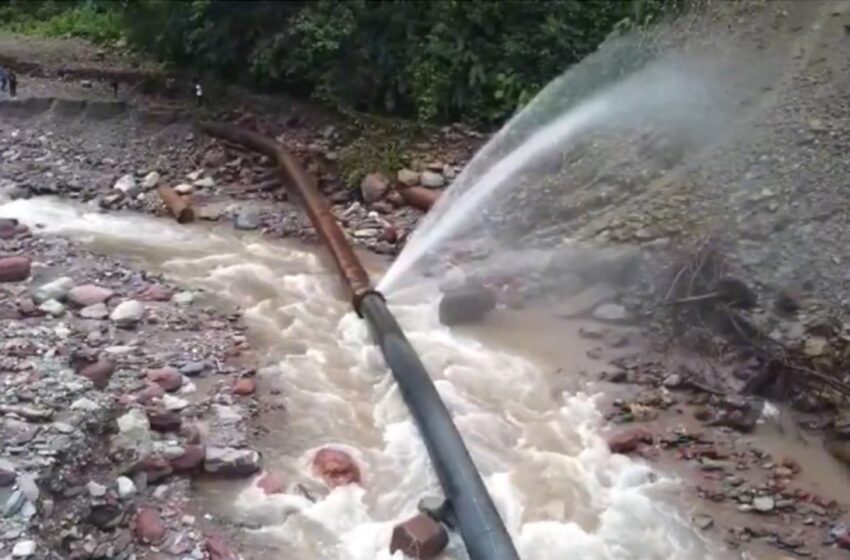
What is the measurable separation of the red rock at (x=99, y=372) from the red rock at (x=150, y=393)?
255mm

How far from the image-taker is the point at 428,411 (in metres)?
6.77

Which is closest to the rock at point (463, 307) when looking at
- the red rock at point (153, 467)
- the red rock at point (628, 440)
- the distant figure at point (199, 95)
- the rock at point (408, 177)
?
the red rock at point (628, 440)

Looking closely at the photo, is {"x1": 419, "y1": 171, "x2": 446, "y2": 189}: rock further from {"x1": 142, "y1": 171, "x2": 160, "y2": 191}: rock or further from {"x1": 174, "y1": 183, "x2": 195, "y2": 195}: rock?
{"x1": 142, "y1": 171, "x2": 160, "y2": 191}: rock

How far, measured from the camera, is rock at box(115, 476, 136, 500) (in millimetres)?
5703

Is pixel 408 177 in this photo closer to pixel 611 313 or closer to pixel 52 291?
pixel 611 313

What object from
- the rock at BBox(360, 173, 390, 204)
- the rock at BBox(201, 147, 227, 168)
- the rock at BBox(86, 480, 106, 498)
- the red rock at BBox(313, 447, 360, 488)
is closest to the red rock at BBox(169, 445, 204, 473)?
the rock at BBox(86, 480, 106, 498)

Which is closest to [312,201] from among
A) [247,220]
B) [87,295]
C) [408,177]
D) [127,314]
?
[247,220]

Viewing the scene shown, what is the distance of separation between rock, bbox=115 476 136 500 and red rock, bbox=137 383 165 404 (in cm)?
104

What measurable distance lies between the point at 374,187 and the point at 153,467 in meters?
5.96

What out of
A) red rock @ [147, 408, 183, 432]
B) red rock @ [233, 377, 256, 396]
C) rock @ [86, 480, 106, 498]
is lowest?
red rock @ [233, 377, 256, 396]

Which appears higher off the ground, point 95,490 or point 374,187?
point 95,490

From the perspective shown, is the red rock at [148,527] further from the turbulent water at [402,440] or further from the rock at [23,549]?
the rock at [23,549]

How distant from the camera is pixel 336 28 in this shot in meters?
13.1

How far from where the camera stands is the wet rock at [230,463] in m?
6.27
